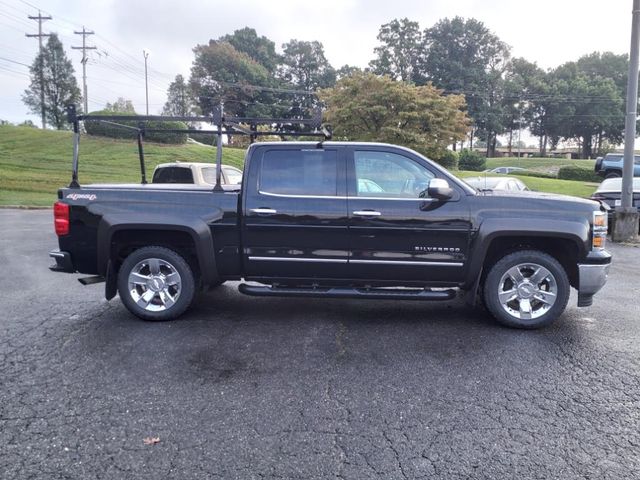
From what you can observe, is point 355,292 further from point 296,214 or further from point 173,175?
point 173,175

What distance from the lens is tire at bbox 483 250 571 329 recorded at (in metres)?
4.89

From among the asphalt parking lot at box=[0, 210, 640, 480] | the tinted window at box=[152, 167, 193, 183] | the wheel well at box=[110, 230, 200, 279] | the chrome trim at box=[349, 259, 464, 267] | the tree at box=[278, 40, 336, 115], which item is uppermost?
the tree at box=[278, 40, 336, 115]

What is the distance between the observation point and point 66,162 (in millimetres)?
29688

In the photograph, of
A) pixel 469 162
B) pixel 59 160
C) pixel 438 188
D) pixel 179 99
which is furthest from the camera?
pixel 179 99

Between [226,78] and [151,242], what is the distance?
65965 mm

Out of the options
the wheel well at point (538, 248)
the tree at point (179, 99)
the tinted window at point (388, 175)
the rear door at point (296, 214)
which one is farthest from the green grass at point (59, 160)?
the tree at point (179, 99)

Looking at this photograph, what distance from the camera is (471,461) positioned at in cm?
272

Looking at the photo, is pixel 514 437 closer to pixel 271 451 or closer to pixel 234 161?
pixel 271 451

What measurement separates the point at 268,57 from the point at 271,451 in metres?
86.6

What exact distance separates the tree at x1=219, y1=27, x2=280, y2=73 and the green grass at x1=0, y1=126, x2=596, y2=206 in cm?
4878

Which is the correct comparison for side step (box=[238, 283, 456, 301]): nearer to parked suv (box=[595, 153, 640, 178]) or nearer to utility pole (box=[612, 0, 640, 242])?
utility pole (box=[612, 0, 640, 242])

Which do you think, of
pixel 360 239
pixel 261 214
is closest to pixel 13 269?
pixel 261 214

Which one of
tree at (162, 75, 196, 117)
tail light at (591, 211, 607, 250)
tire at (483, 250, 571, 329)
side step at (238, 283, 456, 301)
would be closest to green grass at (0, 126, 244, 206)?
side step at (238, 283, 456, 301)

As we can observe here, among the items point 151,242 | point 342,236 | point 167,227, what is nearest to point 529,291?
point 342,236
